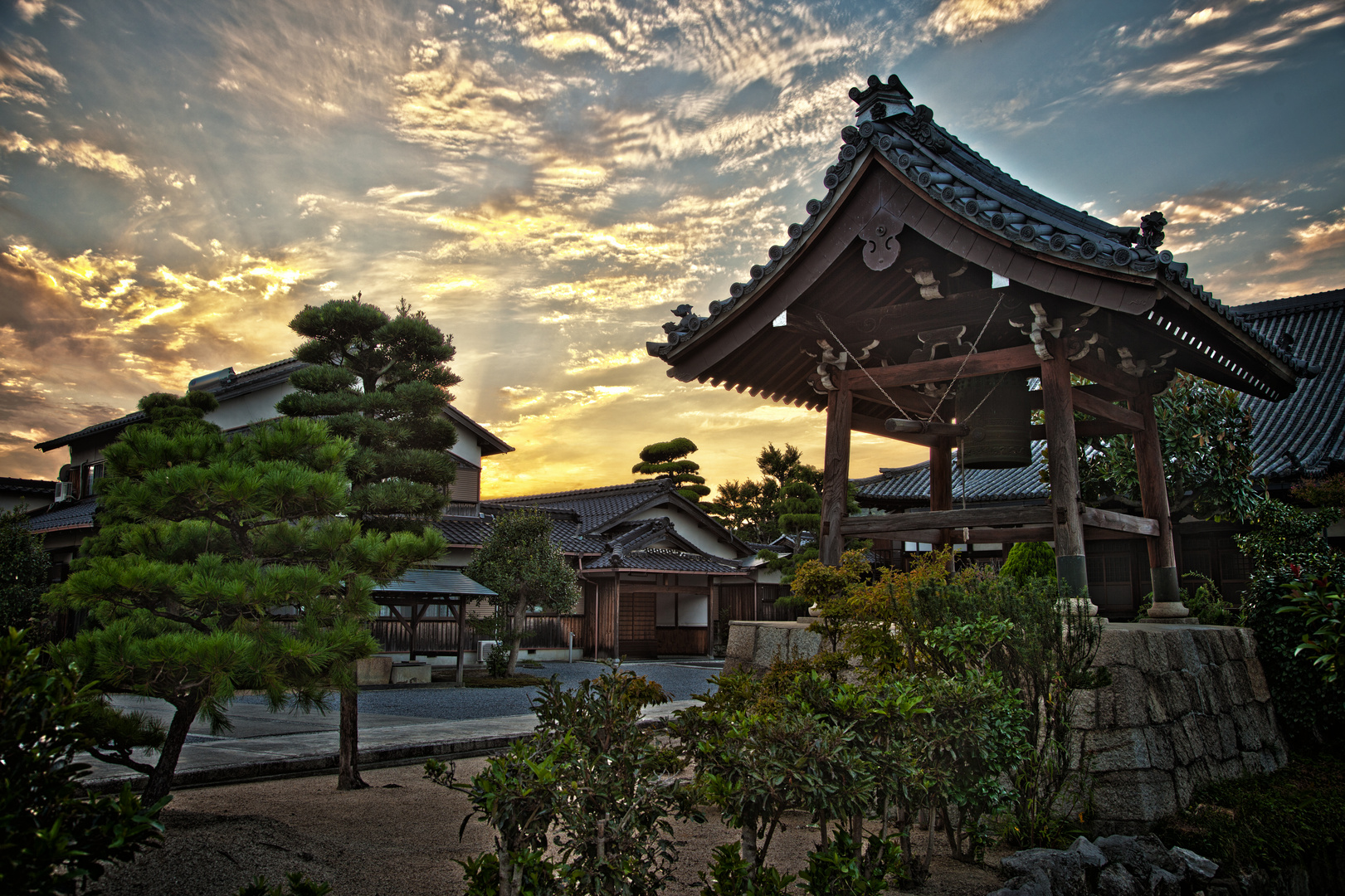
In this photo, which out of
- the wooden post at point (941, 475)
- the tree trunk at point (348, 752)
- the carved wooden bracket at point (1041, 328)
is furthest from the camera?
the wooden post at point (941, 475)

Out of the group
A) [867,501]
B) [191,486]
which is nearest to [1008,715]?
[191,486]

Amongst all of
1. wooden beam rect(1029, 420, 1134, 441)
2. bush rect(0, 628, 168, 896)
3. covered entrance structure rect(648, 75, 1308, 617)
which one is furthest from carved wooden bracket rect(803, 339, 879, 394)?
bush rect(0, 628, 168, 896)

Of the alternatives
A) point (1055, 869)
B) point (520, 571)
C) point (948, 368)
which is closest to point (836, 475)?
point (948, 368)

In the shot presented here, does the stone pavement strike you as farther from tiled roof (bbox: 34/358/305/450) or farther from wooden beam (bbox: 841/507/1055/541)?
tiled roof (bbox: 34/358/305/450)

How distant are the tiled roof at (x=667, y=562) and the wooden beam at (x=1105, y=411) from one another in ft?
55.4

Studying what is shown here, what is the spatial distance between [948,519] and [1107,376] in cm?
231

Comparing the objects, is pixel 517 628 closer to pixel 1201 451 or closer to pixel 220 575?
pixel 1201 451

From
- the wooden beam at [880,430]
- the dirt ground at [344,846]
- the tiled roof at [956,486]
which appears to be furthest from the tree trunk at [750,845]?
the tiled roof at [956,486]

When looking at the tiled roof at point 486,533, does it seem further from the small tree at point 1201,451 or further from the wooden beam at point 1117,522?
the wooden beam at point 1117,522

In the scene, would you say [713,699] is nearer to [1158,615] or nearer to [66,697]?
[66,697]

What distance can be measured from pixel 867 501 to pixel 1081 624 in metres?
12.3

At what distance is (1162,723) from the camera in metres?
5.75

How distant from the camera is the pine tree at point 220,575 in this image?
14.2ft

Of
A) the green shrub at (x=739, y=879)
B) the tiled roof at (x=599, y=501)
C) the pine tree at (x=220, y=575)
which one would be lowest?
the green shrub at (x=739, y=879)
